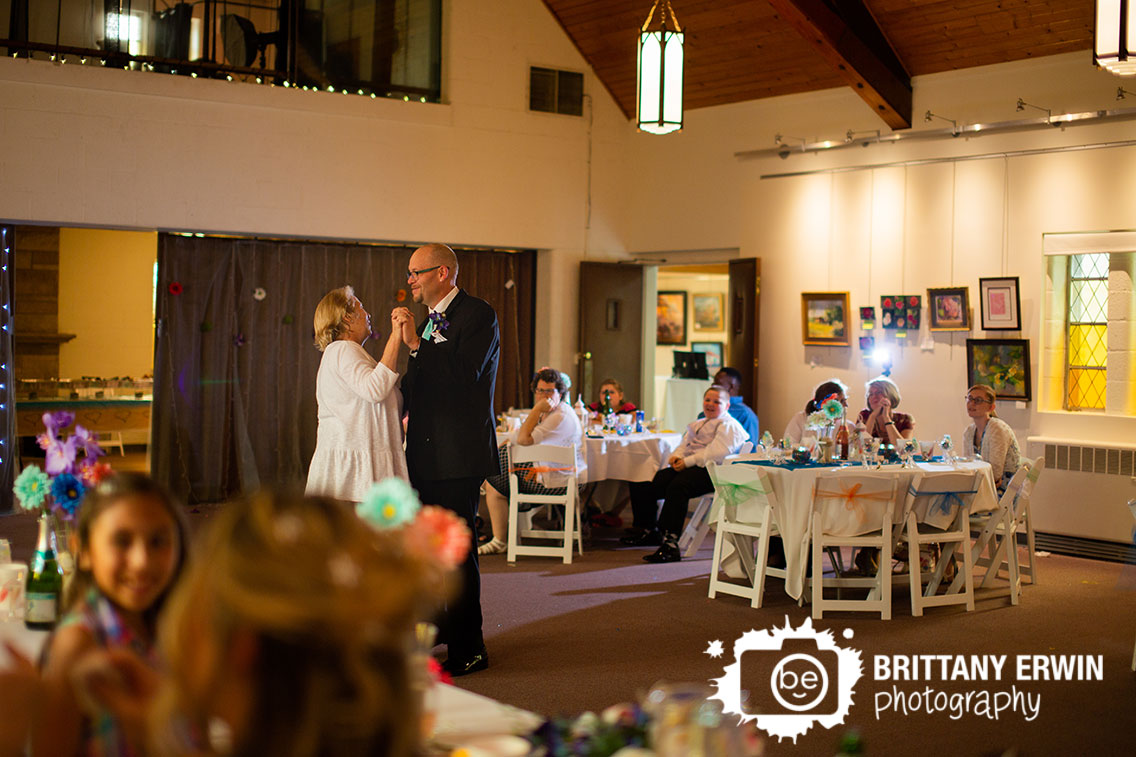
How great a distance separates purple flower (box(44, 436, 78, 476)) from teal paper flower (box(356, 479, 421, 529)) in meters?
1.16

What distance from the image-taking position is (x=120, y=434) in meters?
12.5

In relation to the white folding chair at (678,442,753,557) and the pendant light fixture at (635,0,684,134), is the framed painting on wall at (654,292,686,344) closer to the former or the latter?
the white folding chair at (678,442,753,557)

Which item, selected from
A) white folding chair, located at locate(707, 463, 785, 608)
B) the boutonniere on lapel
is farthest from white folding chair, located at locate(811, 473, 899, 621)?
the boutonniere on lapel

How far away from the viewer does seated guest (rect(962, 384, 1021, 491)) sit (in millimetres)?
7020

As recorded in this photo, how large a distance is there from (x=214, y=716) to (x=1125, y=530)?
7.96 m

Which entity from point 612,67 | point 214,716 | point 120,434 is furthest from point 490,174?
point 214,716

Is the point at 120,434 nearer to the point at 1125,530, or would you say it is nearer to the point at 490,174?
the point at 490,174

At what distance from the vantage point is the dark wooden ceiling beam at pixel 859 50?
7930 millimetres

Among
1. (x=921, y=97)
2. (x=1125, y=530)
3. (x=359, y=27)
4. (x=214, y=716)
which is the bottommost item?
(x=1125, y=530)

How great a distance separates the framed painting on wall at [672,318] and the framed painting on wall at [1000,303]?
7670 mm

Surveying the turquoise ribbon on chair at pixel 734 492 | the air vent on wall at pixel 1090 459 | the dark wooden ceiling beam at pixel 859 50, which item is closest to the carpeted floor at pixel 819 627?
the turquoise ribbon on chair at pixel 734 492

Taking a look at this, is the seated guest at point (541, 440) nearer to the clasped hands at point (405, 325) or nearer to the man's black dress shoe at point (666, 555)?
the man's black dress shoe at point (666, 555)

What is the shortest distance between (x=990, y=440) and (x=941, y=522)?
1186 mm

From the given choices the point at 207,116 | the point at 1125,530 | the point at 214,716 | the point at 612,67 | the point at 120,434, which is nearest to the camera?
the point at 214,716
